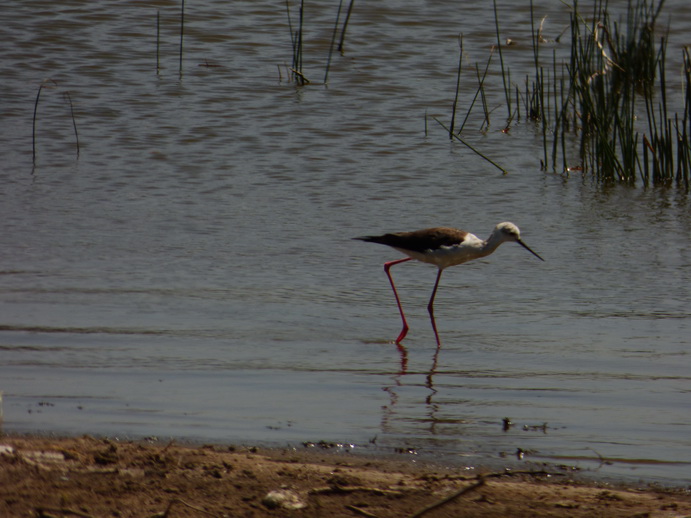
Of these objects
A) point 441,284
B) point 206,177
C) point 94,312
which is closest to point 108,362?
point 94,312

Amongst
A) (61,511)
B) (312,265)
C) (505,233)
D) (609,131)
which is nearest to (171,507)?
(61,511)

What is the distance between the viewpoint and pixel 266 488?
12.4ft

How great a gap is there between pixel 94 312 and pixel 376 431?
2406 mm

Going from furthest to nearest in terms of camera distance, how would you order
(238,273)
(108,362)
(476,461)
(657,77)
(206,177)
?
(657,77)
(206,177)
(238,273)
(108,362)
(476,461)

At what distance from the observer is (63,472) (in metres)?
3.82

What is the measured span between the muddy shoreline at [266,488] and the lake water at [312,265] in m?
0.31

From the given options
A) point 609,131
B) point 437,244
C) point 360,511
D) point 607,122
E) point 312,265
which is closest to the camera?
point 360,511

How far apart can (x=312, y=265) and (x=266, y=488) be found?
394cm

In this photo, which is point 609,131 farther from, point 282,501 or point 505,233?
point 282,501

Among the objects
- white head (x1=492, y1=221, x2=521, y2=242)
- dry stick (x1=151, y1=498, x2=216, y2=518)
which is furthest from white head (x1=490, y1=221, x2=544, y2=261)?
dry stick (x1=151, y1=498, x2=216, y2=518)

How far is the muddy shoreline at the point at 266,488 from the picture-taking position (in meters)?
3.60

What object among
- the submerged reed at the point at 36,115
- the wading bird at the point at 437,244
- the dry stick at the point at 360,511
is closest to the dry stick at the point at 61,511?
the dry stick at the point at 360,511

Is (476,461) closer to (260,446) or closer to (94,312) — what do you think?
(260,446)

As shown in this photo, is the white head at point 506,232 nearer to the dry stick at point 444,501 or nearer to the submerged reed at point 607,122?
the submerged reed at point 607,122
